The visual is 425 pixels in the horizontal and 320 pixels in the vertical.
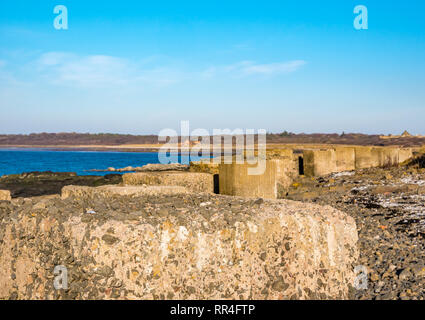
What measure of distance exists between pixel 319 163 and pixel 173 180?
965 cm

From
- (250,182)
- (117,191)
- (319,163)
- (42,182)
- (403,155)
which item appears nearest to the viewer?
(117,191)

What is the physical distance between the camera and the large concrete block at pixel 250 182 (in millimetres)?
6320

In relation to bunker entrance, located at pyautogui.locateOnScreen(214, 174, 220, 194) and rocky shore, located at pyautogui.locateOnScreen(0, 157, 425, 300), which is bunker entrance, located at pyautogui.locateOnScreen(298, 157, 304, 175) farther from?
rocky shore, located at pyautogui.locateOnScreen(0, 157, 425, 300)

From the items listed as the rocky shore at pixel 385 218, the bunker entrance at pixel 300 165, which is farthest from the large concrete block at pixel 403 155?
the bunker entrance at pixel 300 165

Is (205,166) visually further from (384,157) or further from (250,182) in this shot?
(384,157)

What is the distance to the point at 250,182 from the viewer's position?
20.9 ft

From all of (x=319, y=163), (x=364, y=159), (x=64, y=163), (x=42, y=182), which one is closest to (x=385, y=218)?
(x=319, y=163)

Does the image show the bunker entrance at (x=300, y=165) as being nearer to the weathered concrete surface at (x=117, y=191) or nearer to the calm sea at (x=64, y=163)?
the weathered concrete surface at (x=117, y=191)

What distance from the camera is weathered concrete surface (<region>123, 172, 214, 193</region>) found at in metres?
6.46

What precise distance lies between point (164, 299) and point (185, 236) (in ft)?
1.75

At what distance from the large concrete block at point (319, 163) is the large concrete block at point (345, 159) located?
0.34 metres

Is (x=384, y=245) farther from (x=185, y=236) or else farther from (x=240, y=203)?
(x=185, y=236)

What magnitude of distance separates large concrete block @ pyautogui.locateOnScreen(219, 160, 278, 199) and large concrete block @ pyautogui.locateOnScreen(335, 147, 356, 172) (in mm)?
10033

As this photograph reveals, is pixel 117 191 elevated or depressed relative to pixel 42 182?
elevated
